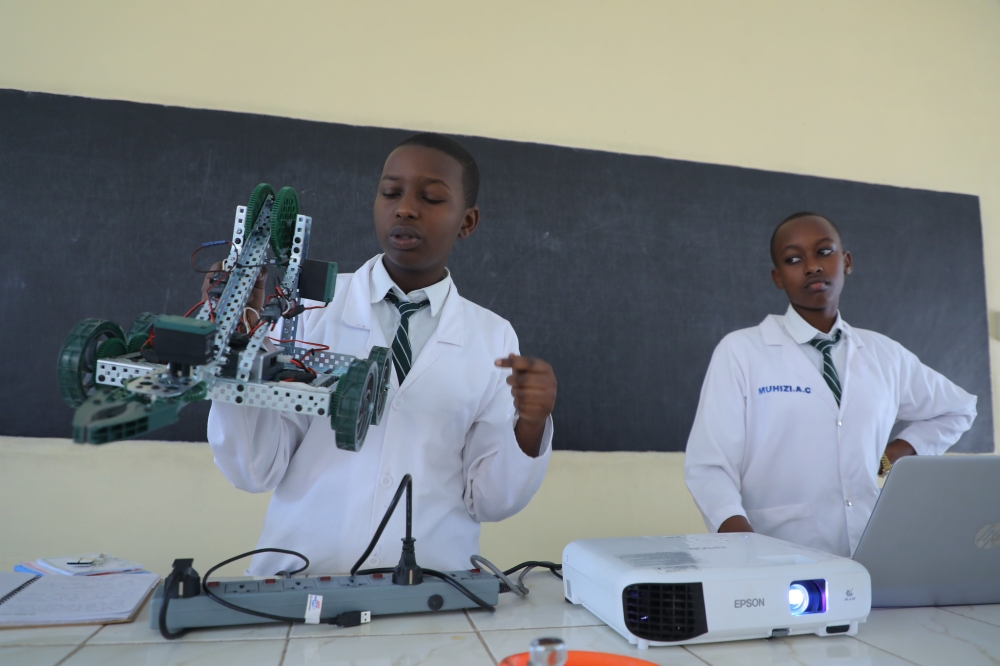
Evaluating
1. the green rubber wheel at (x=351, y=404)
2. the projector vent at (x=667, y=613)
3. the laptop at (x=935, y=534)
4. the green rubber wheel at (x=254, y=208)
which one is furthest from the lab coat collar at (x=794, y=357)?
the green rubber wheel at (x=254, y=208)

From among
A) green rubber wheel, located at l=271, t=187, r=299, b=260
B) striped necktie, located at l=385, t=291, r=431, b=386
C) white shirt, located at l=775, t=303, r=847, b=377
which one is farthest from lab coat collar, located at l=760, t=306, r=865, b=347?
green rubber wheel, located at l=271, t=187, r=299, b=260

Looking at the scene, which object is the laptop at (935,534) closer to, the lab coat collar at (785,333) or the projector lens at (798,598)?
the projector lens at (798,598)

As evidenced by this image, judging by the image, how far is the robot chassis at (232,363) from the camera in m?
0.74

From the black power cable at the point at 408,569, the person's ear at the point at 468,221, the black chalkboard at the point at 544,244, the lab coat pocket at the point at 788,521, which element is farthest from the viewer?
the black chalkboard at the point at 544,244

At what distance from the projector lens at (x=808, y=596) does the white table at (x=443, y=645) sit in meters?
0.04

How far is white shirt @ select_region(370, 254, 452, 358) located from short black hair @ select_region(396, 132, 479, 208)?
0.22 metres

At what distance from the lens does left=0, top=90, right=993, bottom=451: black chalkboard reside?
215cm

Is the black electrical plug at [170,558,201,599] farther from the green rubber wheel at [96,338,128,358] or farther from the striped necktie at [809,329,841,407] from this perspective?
the striped necktie at [809,329,841,407]

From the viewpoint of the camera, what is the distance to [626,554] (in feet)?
3.13

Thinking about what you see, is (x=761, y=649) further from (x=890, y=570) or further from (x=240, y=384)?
(x=240, y=384)

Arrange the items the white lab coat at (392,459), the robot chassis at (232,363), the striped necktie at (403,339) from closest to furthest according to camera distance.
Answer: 1. the robot chassis at (232,363)
2. the white lab coat at (392,459)
3. the striped necktie at (403,339)

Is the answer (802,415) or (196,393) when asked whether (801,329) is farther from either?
(196,393)

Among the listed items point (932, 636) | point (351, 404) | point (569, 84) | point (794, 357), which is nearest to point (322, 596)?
point (351, 404)

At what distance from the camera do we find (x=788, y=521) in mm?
1672
